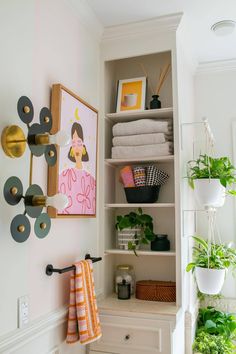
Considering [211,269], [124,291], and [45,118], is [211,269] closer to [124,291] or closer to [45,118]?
[124,291]

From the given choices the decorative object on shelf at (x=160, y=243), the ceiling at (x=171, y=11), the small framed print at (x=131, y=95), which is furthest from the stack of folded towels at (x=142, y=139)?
the ceiling at (x=171, y=11)

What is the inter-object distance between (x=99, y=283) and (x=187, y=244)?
0.67m

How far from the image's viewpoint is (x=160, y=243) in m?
2.30

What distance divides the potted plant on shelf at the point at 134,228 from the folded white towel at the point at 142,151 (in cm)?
38

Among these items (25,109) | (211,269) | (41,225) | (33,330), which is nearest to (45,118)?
(25,109)

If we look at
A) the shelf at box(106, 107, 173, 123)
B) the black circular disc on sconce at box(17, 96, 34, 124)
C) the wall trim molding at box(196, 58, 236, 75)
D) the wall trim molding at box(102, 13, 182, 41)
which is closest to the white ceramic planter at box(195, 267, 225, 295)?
the shelf at box(106, 107, 173, 123)

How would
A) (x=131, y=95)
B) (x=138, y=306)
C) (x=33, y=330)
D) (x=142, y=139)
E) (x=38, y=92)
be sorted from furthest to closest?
(x=131, y=95) < (x=142, y=139) < (x=138, y=306) < (x=38, y=92) < (x=33, y=330)

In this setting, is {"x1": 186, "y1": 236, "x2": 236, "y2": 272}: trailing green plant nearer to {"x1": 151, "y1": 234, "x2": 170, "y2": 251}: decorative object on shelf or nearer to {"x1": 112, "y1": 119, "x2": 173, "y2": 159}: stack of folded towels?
{"x1": 151, "y1": 234, "x2": 170, "y2": 251}: decorative object on shelf

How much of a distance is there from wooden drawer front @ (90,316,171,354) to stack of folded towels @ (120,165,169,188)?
835 millimetres

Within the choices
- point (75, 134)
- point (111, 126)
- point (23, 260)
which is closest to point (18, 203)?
point (23, 260)

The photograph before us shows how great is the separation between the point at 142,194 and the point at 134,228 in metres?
0.25

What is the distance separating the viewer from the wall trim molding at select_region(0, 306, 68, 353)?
1.35m

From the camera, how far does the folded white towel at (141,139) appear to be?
89.5 inches

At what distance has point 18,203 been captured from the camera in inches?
56.2
